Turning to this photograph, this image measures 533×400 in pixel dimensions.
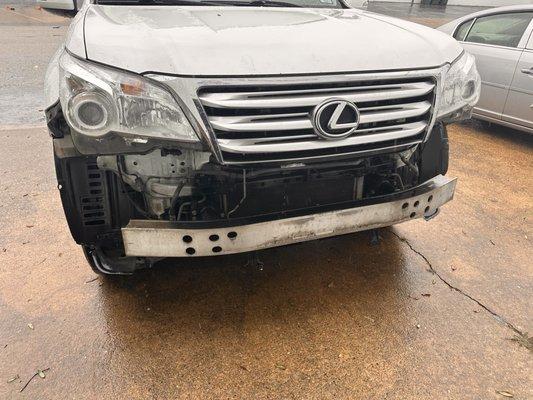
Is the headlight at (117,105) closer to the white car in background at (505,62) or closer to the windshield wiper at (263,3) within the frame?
the windshield wiper at (263,3)

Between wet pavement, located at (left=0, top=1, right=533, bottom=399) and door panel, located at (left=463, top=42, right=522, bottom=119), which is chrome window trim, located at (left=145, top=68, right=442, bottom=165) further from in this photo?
door panel, located at (left=463, top=42, right=522, bottom=119)

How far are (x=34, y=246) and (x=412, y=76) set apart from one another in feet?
8.87

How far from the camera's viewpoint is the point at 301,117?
203 centimetres

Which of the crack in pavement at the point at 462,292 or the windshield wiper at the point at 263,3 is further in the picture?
the windshield wiper at the point at 263,3

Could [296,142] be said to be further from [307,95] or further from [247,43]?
[247,43]

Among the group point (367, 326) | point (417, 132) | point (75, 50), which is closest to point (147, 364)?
point (367, 326)

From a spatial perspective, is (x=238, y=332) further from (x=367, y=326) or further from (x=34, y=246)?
(x=34, y=246)

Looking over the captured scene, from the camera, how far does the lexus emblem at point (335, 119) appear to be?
2.02 m

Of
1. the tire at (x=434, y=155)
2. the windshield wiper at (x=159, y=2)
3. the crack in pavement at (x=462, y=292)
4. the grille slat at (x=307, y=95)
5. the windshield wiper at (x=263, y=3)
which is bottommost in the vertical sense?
the crack in pavement at (x=462, y=292)

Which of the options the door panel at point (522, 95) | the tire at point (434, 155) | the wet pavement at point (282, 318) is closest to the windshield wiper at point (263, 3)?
the tire at point (434, 155)

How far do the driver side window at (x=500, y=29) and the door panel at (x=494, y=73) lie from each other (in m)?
0.11

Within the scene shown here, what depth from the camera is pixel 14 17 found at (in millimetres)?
15164

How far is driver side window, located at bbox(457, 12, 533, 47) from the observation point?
514cm

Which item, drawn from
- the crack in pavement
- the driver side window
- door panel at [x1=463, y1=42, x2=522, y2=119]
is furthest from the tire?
the driver side window
